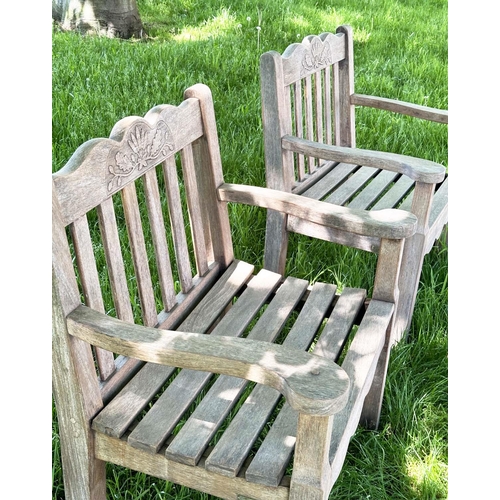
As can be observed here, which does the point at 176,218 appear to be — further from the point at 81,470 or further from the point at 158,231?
the point at 81,470

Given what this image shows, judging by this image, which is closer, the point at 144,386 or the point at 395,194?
the point at 144,386

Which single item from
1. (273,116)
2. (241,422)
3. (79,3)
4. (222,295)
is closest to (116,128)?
(222,295)

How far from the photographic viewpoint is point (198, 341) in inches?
57.3

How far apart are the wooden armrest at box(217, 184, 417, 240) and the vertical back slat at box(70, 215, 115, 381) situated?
2.11ft

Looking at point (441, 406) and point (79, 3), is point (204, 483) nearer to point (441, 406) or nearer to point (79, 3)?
point (441, 406)

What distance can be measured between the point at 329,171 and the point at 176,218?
127 cm

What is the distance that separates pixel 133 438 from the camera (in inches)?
63.1

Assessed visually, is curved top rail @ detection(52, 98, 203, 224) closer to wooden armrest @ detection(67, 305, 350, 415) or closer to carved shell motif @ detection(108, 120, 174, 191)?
carved shell motif @ detection(108, 120, 174, 191)

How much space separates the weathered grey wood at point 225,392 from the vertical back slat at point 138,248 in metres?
0.25

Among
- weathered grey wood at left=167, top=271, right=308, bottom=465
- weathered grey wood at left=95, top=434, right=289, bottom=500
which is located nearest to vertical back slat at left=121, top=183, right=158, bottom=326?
weathered grey wood at left=167, top=271, right=308, bottom=465

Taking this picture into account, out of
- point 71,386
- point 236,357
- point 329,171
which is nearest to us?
point 236,357

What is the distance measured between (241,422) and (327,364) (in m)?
0.42

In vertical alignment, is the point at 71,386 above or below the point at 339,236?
above

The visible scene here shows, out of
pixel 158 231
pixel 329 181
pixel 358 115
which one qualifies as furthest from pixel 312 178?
pixel 358 115
